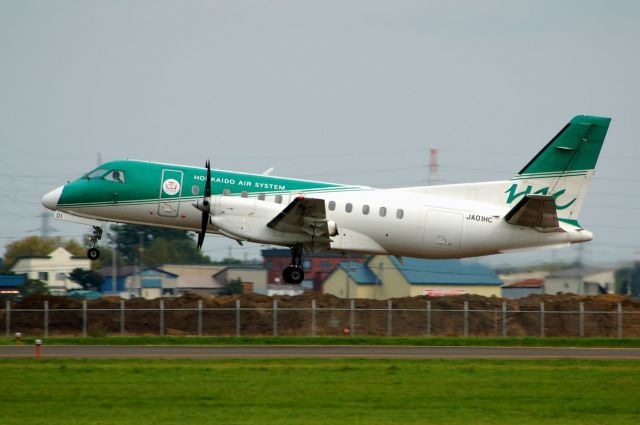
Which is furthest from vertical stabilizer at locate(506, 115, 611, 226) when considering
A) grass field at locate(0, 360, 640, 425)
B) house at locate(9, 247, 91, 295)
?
house at locate(9, 247, 91, 295)

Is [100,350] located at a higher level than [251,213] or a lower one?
lower

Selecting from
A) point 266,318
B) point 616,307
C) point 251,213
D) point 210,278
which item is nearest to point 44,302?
point 266,318

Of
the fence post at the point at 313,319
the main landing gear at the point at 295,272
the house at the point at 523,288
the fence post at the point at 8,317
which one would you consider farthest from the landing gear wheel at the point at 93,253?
the house at the point at 523,288

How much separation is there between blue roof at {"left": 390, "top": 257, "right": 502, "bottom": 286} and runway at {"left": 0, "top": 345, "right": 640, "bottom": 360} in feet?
59.8

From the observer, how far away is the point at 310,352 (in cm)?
2781

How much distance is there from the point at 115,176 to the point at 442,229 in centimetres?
1061

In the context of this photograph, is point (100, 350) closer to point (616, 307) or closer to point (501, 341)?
point (501, 341)

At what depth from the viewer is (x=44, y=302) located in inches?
1473

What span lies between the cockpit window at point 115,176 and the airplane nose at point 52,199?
1781 millimetres

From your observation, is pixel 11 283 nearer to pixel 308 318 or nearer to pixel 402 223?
pixel 308 318

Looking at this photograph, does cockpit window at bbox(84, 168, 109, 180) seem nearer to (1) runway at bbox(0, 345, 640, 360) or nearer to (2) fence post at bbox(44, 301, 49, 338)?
(1) runway at bbox(0, 345, 640, 360)

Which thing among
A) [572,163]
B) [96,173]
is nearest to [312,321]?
[96,173]

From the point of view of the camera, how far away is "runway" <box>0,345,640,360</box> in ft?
86.1

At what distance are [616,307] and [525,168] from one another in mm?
12237
